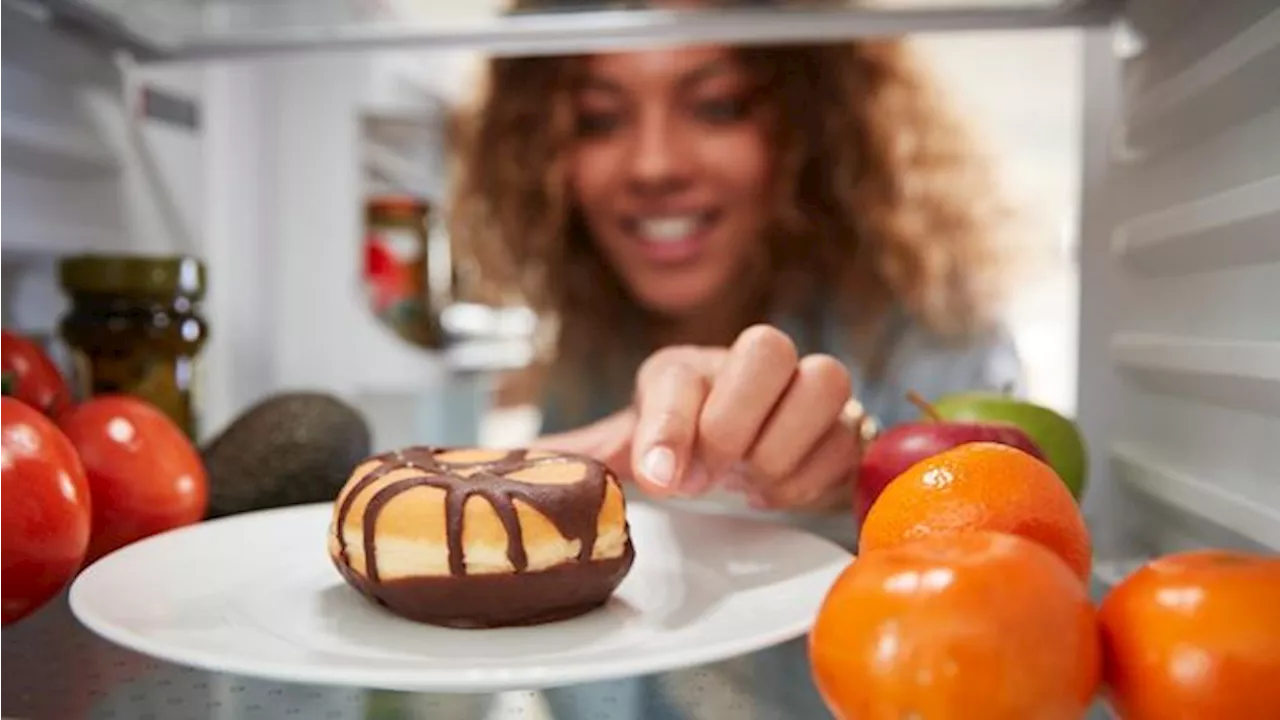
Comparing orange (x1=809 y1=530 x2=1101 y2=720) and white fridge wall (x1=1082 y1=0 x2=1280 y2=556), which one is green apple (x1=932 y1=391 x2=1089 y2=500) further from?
orange (x1=809 y1=530 x2=1101 y2=720)

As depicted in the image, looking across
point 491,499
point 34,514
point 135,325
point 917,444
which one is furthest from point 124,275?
point 917,444

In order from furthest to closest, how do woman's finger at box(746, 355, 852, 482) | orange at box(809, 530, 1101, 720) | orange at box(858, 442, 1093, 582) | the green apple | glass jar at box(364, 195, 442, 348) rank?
glass jar at box(364, 195, 442, 348) → the green apple → woman's finger at box(746, 355, 852, 482) → orange at box(858, 442, 1093, 582) → orange at box(809, 530, 1101, 720)

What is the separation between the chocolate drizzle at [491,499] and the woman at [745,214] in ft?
3.26

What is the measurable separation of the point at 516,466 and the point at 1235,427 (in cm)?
45

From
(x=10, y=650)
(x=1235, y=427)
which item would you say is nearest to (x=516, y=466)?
(x=10, y=650)

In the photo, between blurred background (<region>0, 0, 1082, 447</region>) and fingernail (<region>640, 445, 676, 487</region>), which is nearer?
fingernail (<region>640, 445, 676, 487</region>)

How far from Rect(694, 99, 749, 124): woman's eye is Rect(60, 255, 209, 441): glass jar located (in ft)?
2.66

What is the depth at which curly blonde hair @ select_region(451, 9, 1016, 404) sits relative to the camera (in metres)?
1.66

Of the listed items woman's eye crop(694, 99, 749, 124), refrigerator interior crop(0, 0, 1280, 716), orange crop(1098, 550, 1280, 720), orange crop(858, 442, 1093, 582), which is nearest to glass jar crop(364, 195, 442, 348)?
refrigerator interior crop(0, 0, 1280, 716)

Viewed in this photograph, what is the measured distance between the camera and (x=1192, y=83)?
2.69ft

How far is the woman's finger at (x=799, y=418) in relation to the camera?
0.76m

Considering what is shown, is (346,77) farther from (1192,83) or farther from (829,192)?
(1192,83)

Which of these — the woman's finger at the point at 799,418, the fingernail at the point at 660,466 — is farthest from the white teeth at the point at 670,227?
the fingernail at the point at 660,466

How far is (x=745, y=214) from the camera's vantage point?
1702 millimetres
